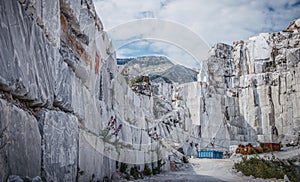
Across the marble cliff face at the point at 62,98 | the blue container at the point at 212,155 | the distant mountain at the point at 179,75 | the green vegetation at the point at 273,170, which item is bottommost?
the blue container at the point at 212,155

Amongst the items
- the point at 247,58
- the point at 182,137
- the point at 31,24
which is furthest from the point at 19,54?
the point at 247,58

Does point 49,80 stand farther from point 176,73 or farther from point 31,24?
point 176,73

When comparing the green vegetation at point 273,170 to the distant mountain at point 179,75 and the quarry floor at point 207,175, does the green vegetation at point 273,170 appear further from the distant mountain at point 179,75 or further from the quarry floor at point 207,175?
the distant mountain at point 179,75

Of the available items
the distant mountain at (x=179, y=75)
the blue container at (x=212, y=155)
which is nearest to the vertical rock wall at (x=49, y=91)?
the blue container at (x=212, y=155)

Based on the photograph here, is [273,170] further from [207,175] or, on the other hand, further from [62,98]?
[62,98]

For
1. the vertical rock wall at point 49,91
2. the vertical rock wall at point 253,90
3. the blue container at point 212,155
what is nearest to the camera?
the vertical rock wall at point 49,91

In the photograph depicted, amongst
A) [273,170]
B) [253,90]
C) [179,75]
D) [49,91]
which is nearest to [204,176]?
[273,170]

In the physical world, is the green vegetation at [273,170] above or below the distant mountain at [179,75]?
below

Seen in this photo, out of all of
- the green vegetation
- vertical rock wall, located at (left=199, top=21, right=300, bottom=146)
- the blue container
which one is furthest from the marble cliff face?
vertical rock wall, located at (left=199, top=21, right=300, bottom=146)

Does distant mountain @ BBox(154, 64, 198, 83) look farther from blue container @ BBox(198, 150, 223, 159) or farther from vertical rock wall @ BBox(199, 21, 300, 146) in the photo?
blue container @ BBox(198, 150, 223, 159)

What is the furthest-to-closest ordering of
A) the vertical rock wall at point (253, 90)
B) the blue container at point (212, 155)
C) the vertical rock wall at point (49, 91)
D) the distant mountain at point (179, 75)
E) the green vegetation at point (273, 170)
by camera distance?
the distant mountain at point (179, 75), the vertical rock wall at point (253, 90), the blue container at point (212, 155), the green vegetation at point (273, 170), the vertical rock wall at point (49, 91)

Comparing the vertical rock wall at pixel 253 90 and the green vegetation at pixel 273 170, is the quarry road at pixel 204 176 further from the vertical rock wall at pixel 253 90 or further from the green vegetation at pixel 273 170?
the vertical rock wall at pixel 253 90

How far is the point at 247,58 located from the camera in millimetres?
40188

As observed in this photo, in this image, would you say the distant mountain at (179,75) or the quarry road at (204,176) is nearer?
the quarry road at (204,176)
